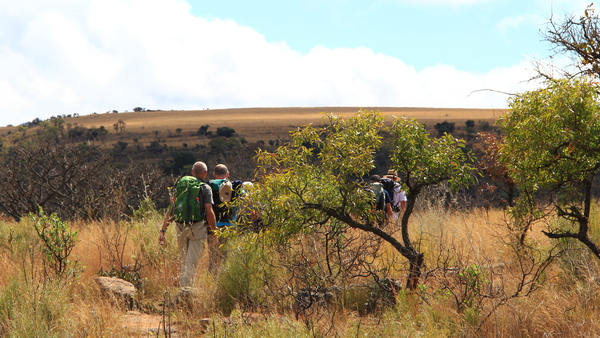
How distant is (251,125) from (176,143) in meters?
23.1

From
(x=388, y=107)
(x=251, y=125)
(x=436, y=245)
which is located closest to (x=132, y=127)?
(x=251, y=125)

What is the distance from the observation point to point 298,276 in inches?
217

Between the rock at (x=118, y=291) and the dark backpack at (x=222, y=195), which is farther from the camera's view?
the dark backpack at (x=222, y=195)

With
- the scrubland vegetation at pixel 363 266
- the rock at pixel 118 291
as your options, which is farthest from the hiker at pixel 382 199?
the rock at pixel 118 291

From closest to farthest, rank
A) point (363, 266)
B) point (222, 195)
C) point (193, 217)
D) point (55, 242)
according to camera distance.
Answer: point (363, 266) < point (55, 242) < point (193, 217) < point (222, 195)

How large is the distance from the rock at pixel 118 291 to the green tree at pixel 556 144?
171 inches

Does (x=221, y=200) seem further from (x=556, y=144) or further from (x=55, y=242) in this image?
(x=556, y=144)

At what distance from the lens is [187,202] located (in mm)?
6348

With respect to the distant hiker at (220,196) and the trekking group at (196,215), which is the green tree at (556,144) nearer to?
the trekking group at (196,215)

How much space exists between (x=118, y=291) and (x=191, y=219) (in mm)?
1165

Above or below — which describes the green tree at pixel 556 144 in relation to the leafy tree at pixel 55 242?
above

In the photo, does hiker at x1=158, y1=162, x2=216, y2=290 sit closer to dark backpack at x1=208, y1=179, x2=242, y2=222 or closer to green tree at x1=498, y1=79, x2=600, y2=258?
dark backpack at x1=208, y1=179, x2=242, y2=222

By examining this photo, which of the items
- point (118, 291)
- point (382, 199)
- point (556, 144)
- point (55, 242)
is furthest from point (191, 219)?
point (556, 144)

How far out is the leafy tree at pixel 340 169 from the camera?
528cm
